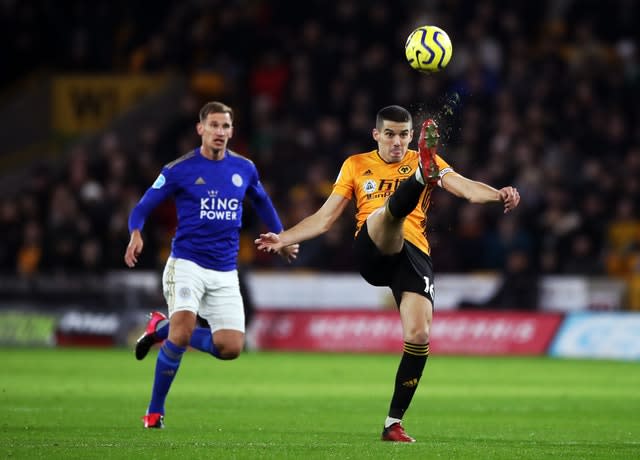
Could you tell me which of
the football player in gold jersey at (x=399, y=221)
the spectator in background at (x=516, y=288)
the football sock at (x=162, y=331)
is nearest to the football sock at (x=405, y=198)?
the football player in gold jersey at (x=399, y=221)

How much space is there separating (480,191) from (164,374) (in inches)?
121

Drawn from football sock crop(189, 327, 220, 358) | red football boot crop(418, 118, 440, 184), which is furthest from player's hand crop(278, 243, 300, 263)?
red football boot crop(418, 118, 440, 184)

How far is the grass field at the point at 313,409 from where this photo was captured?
9.23m

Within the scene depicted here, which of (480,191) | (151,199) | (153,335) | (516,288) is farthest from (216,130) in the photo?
(516,288)

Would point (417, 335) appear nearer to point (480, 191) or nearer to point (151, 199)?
point (480, 191)

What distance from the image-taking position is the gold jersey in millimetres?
10383

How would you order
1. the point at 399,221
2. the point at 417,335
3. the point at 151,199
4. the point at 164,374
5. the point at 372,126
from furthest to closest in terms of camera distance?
the point at 372,126 < the point at 151,199 < the point at 164,374 < the point at 417,335 < the point at 399,221

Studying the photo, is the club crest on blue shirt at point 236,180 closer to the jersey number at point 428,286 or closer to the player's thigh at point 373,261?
the player's thigh at point 373,261

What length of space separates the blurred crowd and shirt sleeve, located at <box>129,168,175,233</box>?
11405 millimetres

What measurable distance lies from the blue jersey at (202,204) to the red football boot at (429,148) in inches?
98.6

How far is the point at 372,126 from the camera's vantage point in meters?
24.9

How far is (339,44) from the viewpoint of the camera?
2638 centimetres

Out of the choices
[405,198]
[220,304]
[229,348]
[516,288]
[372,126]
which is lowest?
[229,348]

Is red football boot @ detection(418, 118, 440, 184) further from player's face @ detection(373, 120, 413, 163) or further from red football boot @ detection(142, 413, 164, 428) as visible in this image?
red football boot @ detection(142, 413, 164, 428)
